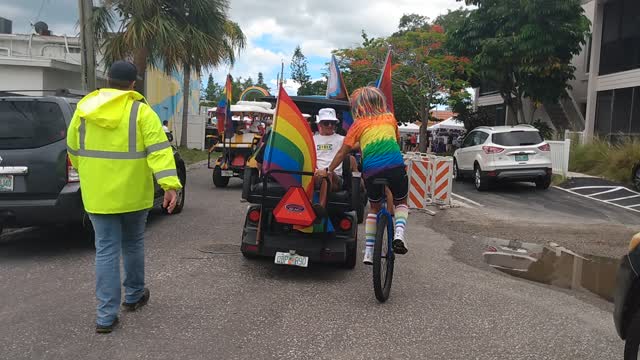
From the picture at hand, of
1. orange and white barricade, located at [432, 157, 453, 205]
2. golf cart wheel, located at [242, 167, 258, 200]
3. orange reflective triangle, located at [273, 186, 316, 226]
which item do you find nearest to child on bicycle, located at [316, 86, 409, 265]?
orange reflective triangle, located at [273, 186, 316, 226]

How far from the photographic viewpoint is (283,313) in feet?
15.0

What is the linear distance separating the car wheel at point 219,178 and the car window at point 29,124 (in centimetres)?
735

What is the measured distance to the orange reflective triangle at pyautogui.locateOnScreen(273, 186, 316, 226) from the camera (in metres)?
5.32

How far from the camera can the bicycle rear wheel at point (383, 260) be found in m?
4.67

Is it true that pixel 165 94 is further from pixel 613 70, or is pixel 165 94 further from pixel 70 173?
pixel 70 173

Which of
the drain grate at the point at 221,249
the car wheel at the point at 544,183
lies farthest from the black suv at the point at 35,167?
the car wheel at the point at 544,183

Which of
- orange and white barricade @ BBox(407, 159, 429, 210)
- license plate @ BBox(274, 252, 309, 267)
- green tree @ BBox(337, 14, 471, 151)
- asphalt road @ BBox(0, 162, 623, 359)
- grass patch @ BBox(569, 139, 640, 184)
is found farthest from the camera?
green tree @ BBox(337, 14, 471, 151)

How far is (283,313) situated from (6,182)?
136 inches

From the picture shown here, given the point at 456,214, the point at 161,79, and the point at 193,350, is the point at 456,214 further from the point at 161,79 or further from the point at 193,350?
the point at 161,79

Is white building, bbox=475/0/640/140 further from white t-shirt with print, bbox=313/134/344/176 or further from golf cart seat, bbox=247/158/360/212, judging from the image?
golf cart seat, bbox=247/158/360/212

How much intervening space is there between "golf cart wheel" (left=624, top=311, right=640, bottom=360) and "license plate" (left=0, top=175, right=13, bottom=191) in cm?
576

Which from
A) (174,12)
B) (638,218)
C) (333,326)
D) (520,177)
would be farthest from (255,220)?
(174,12)

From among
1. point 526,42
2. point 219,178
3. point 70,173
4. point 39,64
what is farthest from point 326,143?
point 526,42

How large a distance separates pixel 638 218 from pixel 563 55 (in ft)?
37.1
